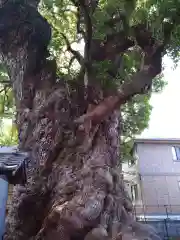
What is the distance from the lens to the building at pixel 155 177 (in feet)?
44.3

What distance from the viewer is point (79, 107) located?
658 centimetres

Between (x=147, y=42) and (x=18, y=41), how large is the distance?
3143 mm

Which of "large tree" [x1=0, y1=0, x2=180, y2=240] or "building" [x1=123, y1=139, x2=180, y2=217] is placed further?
"building" [x1=123, y1=139, x2=180, y2=217]

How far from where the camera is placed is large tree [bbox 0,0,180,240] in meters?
5.04

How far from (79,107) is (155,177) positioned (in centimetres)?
907

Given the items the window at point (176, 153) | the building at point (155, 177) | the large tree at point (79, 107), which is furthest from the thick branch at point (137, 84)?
the window at point (176, 153)

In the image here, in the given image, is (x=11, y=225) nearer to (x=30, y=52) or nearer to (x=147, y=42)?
(x=30, y=52)

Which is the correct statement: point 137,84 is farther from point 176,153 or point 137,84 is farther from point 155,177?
point 176,153

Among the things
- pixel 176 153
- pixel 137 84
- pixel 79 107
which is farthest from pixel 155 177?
pixel 137 84

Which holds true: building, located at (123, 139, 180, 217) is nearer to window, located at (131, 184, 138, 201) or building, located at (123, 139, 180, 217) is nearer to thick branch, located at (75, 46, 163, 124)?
window, located at (131, 184, 138, 201)

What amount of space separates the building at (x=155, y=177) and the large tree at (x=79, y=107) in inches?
299

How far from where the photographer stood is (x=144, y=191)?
45.4 ft

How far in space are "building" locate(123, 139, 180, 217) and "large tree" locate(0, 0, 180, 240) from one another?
7.59 metres

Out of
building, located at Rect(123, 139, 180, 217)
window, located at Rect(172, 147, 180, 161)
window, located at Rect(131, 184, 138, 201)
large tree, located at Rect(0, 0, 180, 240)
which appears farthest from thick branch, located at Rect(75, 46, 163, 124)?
window, located at Rect(172, 147, 180, 161)
